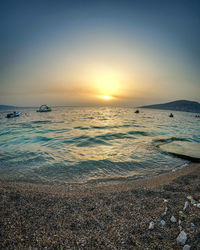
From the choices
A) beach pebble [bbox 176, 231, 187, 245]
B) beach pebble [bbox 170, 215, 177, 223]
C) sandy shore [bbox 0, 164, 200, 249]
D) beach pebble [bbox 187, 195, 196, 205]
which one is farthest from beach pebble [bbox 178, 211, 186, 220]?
beach pebble [bbox 187, 195, 196, 205]

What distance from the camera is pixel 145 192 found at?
428 cm

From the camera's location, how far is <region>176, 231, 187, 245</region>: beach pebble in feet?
7.89

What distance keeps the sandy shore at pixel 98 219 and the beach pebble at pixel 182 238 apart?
0.17 ft

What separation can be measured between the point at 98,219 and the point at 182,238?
1.76 meters

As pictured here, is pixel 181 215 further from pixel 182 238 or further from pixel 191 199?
pixel 191 199

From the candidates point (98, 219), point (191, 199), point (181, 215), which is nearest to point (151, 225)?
point (181, 215)

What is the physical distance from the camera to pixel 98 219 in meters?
3.05

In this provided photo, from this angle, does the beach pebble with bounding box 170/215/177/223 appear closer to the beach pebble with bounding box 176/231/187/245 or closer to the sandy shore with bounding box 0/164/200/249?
the sandy shore with bounding box 0/164/200/249

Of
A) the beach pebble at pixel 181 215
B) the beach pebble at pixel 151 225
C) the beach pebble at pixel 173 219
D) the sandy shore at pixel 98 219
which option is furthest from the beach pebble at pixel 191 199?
the beach pebble at pixel 151 225

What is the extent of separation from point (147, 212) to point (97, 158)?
5.37 meters

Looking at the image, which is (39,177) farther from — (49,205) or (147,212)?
(147,212)

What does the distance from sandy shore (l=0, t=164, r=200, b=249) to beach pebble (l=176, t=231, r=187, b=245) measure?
52 millimetres

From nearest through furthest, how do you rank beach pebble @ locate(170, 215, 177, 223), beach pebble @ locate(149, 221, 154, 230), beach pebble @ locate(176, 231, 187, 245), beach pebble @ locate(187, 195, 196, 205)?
beach pebble @ locate(176, 231, 187, 245), beach pebble @ locate(149, 221, 154, 230), beach pebble @ locate(170, 215, 177, 223), beach pebble @ locate(187, 195, 196, 205)

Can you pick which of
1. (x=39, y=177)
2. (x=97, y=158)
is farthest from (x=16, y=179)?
(x=97, y=158)
